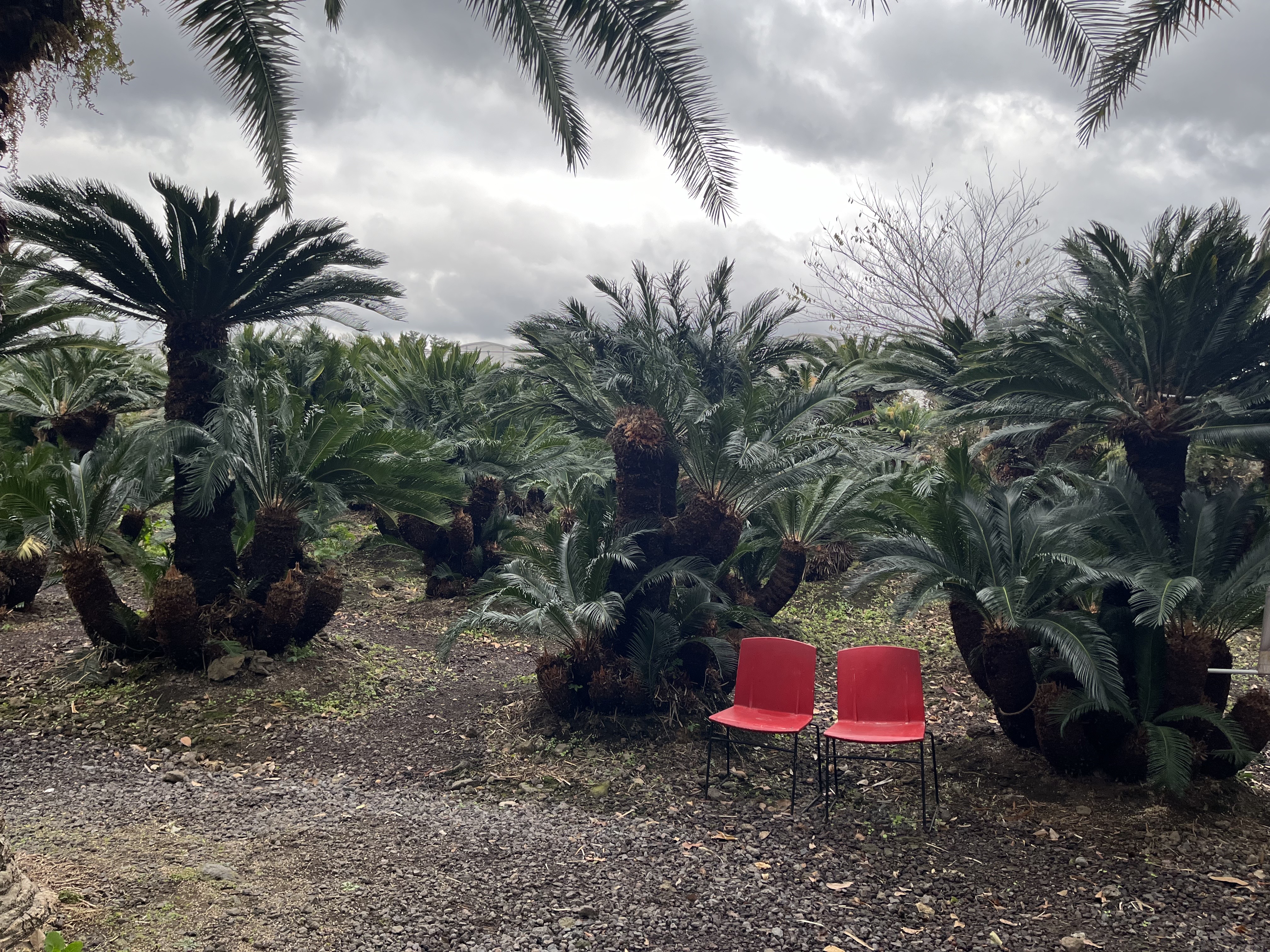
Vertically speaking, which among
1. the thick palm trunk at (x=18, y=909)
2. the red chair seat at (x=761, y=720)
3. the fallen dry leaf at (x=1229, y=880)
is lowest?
the fallen dry leaf at (x=1229, y=880)

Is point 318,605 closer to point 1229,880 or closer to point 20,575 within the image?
point 20,575

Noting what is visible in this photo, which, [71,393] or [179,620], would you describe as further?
[71,393]

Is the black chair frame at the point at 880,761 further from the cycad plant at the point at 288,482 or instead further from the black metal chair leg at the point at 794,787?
the cycad plant at the point at 288,482

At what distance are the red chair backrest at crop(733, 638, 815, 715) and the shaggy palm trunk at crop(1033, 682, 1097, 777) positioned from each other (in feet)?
4.75

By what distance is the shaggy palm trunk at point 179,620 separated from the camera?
275 inches

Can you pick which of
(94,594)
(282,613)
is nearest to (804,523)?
(282,613)

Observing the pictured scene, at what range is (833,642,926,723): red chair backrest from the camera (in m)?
5.38

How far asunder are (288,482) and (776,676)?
15.6 feet

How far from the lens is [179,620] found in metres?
7.01

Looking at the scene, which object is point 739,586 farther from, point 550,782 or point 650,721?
point 550,782

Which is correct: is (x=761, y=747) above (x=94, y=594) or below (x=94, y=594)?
below

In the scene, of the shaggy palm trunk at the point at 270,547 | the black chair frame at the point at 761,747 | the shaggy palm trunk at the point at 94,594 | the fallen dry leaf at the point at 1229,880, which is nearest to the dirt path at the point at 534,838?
the fallen dry leaf at the point at 1229,880

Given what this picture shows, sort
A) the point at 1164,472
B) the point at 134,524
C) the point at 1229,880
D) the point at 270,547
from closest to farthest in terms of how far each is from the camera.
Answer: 1. the point at 1229,880
2. the point at 1164,472
3. the point at 270,547
4. the point at 134,524

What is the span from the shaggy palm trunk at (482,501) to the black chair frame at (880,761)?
7.50 meters
